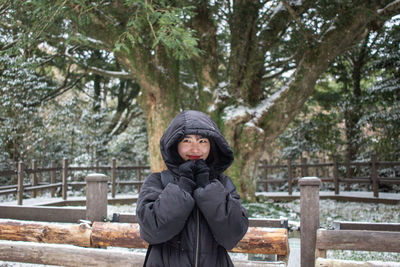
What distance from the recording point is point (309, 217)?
10.5ft

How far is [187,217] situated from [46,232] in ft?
7.92

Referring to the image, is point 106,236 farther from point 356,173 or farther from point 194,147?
point 356,173

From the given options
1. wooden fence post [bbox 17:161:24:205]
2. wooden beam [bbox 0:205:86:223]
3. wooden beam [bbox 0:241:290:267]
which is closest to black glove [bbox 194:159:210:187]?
wooden beam [bbox 0:241:290:267]

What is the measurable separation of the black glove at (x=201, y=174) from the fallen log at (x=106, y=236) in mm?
1480

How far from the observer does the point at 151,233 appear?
159 centimetres

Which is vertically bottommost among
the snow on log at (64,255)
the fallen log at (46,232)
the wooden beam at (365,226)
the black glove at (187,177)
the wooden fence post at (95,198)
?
the snow on log at (64,255)

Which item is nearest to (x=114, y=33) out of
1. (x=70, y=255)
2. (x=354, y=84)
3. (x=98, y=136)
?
(x=70, y=255)

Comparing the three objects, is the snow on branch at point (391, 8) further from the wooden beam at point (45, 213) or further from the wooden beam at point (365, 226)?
the wooden beam at point (45, 213)

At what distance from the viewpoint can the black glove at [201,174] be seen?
165 cm

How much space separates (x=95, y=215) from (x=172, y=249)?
202 centimetres

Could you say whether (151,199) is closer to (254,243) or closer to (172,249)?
(172,249)

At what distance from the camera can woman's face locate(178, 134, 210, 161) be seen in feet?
5.77

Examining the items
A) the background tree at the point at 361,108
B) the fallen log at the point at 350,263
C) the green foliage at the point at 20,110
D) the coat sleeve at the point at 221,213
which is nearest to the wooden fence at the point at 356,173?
the background tree at the point at 361,108

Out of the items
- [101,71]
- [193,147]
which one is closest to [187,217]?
[193,147]
